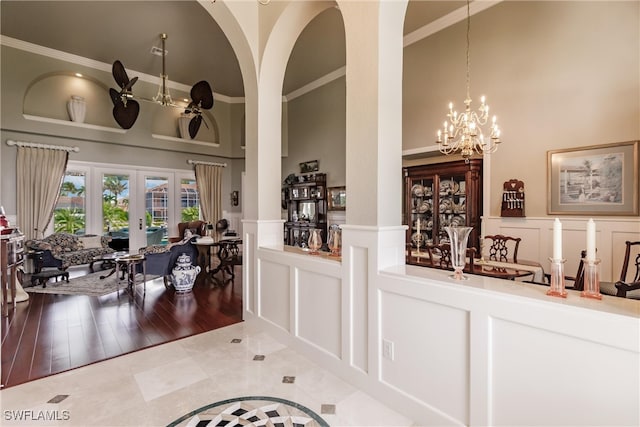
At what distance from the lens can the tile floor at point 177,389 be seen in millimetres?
1889

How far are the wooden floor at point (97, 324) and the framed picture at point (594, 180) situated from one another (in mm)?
4453

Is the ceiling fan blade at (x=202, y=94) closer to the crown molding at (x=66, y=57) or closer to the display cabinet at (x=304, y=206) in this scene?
the display cabinet at (x=304, y=206)

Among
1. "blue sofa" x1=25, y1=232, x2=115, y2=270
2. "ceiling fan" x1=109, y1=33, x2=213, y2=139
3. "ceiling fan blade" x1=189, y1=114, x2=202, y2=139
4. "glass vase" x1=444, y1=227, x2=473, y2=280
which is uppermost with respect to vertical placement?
"ceiling fan" x1=109, y1=33, x2=213, y2=139

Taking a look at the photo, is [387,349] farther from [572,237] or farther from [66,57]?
[66,57]

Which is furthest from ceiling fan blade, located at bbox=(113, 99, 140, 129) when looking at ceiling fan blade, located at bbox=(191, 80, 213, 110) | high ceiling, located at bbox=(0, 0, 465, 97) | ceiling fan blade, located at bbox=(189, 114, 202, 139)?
high ceiling, located at bbox=(0, 0, 465, 97)

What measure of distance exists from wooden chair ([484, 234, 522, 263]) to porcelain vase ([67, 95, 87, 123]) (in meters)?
8.26

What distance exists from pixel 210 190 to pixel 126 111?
3.85 meters

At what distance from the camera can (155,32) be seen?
214 inches

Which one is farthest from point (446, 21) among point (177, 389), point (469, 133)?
point (177, 389)

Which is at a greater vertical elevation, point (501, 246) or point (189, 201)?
point (189, 201)

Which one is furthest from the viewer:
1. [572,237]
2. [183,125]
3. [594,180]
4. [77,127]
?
[183,125]

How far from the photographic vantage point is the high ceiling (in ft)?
15.7

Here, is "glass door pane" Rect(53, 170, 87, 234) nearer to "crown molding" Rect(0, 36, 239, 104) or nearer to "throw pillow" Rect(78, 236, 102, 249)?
"throw pillow" Rect(78, 236, 102, 249)

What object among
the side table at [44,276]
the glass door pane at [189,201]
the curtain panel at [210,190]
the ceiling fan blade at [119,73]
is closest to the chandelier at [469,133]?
the ceiling fan blade at [119,73]
